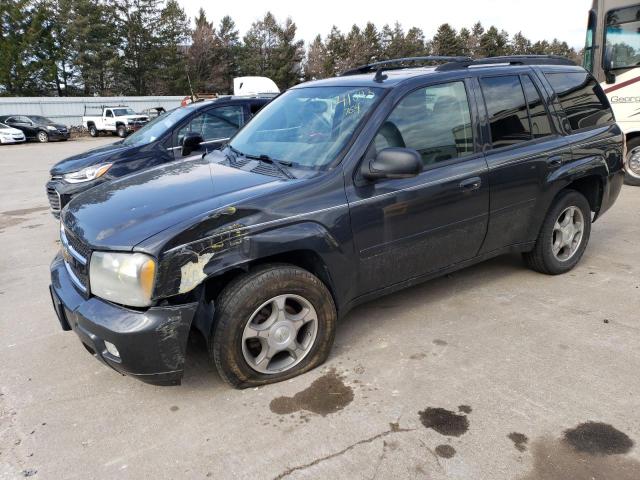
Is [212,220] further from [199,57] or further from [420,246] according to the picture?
[199,57]

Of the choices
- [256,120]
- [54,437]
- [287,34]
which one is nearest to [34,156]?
[256,120]

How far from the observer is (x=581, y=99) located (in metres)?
4.68

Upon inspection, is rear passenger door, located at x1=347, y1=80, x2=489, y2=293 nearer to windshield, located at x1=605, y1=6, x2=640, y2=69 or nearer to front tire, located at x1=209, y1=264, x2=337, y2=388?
front tire, located at x1=209, y1=264, x2=337, y2=388

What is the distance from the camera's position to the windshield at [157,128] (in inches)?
268

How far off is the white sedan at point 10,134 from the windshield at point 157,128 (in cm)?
2359

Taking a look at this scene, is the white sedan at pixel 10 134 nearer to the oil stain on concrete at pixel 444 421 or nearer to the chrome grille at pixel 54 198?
the chrome grille at pixel 54 198

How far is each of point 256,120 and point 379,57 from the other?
2808 inches

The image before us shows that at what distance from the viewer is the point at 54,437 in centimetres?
276

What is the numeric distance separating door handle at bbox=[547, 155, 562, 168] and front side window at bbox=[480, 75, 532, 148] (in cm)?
26

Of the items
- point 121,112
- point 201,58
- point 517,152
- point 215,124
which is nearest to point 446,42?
point 201,58

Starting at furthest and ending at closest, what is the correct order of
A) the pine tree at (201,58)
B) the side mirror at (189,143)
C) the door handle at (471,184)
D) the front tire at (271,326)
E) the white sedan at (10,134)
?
the pine tree at (201,58), the white sedan at (10,134), the side mirror at (189,143), the door handle at (471,184), the front tire at (271,326)

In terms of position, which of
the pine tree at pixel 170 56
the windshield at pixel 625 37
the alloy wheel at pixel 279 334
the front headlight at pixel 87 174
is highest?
the pine tree at pixel 170 56

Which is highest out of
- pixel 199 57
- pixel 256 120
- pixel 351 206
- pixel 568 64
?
pixel 199 57

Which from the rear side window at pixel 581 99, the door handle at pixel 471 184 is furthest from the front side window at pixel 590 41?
the door handle at pixel 471 184
